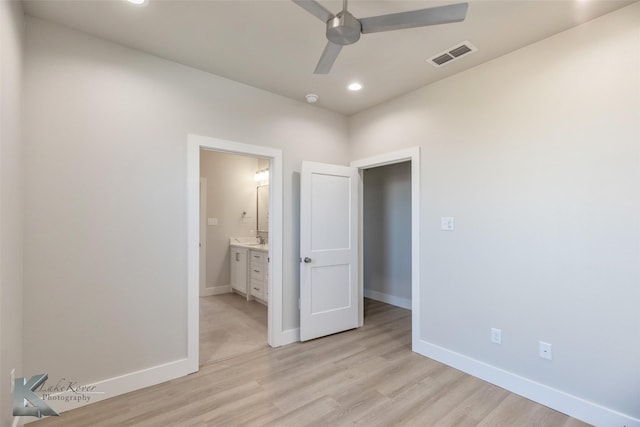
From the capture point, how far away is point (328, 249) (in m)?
3.46

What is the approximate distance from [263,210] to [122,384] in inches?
144

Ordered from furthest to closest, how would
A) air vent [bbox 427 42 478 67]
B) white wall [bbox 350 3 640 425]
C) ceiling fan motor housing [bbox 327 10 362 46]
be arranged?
air vent [bbox 427 42 478 67], white wall [bbox 350 3 640 425], ceiling fan motor housing [bbox 327 10 362 46]

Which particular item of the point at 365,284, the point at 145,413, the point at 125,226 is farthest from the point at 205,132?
the point at 365,284

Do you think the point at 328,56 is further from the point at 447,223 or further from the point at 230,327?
the point at 230,327

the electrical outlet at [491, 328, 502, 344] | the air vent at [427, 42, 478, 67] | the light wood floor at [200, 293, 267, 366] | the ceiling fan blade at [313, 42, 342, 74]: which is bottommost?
the light wood floor at [200, 293, 267, 366]

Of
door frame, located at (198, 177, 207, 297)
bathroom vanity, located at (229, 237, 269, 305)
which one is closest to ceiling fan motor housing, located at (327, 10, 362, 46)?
bathroom vanity, located at (229, 237, 269, 305)

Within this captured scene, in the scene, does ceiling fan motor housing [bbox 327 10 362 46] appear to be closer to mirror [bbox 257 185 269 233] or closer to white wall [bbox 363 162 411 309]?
white wall [bbox 363 162 411 309]

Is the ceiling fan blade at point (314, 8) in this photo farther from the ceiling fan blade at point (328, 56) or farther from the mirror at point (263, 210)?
the mirror at point (263, 210)

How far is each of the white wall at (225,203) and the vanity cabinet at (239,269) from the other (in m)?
0.15

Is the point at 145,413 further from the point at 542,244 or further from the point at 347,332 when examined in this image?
the point at 542,244

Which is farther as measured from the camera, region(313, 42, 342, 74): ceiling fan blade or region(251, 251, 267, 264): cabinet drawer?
region(251, 251, 267, 264): cabinet drawer

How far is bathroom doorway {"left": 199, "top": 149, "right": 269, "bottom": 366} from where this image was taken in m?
4.62

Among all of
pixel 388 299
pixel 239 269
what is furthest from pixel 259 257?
pixel 388 299

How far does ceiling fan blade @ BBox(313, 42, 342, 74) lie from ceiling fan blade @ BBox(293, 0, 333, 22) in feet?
0.51
